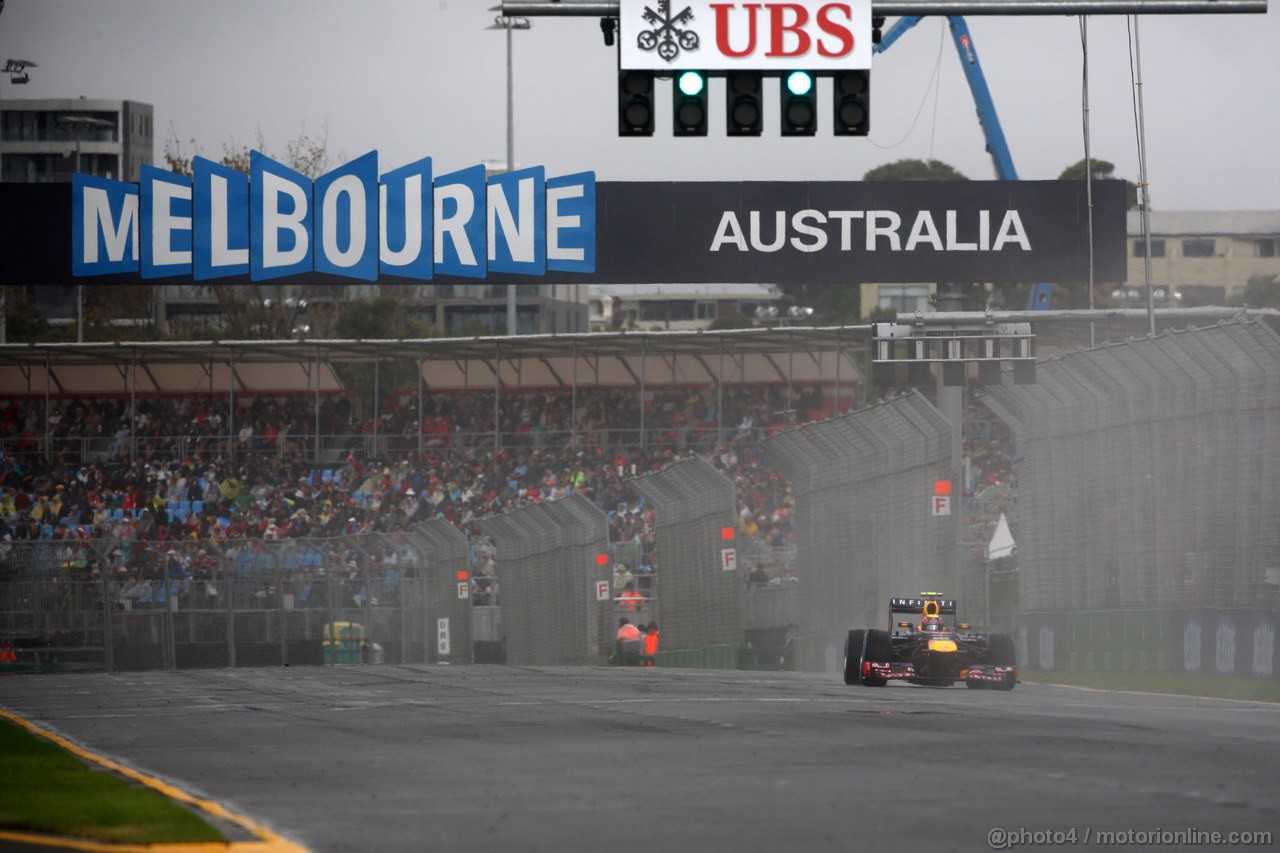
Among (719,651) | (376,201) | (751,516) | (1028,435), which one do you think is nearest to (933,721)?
(1028,435)

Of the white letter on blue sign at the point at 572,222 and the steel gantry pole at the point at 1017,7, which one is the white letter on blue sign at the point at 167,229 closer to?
the white letter on blue sign at the point at 572,222

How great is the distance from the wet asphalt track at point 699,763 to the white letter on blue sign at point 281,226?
33.7 ft

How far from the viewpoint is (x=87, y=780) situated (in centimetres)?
1029

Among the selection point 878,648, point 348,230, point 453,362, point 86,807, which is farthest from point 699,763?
A: point 453,362

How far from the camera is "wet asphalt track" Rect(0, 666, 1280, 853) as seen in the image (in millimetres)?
8070

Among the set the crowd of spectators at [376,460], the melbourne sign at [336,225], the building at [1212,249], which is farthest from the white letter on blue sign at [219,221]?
the building at [1212,249]

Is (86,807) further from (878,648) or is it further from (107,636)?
(107,636)

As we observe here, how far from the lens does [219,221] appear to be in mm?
27703

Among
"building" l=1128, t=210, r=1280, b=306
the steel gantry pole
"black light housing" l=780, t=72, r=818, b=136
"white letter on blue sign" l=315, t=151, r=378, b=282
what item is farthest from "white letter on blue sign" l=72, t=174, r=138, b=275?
"building" l=1128, t=210, r=1280, b=306

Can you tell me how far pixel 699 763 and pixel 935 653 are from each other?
9020 millimetres

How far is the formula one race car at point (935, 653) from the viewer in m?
19.3

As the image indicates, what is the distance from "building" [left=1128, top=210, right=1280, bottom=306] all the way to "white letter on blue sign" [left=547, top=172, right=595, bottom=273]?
62.8 m

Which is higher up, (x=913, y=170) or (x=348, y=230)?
(x=913, y=170)

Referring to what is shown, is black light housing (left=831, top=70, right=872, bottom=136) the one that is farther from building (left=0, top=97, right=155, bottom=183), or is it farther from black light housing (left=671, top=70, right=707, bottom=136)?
building (left=0, top=97, right=155, bottom=183)
